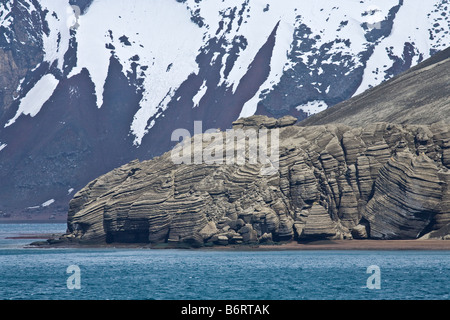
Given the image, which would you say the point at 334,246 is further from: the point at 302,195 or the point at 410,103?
the point at 410,103

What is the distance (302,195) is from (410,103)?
50847 mm

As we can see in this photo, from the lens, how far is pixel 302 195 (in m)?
128

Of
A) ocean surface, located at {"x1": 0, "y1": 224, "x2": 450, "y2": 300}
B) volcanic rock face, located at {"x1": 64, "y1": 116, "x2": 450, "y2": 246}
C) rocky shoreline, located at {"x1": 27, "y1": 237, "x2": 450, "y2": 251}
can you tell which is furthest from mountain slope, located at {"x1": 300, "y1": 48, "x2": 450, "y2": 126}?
ocean surface, located at {"x1": 0, "y1": 224, "x2": 450, "y2": 300}

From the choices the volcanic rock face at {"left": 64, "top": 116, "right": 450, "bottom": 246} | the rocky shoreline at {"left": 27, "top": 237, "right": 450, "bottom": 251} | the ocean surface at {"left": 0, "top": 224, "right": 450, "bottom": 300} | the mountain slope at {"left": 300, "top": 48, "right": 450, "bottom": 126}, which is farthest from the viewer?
the mountain slope at {"left": 300, "top": 48, "right": 450, "bottom": 126}

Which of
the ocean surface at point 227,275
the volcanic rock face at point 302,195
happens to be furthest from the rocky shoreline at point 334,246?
the ocean surface at point 227,275

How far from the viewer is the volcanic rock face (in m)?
122

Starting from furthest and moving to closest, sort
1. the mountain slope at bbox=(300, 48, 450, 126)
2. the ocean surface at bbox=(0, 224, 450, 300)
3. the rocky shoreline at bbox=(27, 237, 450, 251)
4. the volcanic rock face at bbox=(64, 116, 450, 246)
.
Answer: the mountain slope at bbox=(300, 48, 450, 126) < the volcanic rock face at bbox=(64, 116, 450, 246) < the rocky shoreline at bbox=(27, 237, 450, 251) < the ocean surface at bbox=(0, 224, 450, 300)

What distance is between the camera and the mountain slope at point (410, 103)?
15600cm

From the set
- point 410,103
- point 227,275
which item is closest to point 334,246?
point 227,275

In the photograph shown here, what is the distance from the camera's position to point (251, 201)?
128 metres

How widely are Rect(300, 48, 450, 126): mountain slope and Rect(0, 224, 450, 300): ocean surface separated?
4751cm

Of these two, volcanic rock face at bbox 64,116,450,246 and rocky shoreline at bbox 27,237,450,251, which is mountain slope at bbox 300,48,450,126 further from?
rocky shoreline at bbox 27,237,450,251
